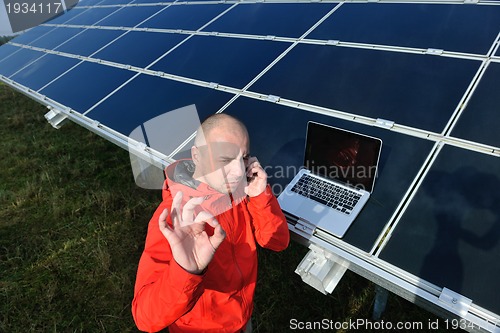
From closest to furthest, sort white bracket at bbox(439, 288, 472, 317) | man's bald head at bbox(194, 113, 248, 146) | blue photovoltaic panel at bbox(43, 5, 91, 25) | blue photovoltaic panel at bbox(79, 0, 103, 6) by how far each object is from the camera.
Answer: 1. white bracket at bbox(439, 288, 472, 317)
2. man's bald head at bbox(194, 113, 248, 146)
3. blue photovoltaic panel at bbox(43, 5, 91, 25)
4. blue photovoltaic panel at bbox(79, 0, 103, 6)

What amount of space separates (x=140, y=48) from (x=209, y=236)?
17.3ft

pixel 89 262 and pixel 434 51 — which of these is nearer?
pixel 434 51

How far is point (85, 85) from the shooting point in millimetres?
5699

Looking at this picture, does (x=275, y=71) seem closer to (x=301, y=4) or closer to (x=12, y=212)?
(x=301, y=4)

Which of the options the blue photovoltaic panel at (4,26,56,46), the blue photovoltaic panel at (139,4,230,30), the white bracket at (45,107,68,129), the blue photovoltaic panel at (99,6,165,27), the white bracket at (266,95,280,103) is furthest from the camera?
the blue photovoltaic panel at (4,26,56,46)

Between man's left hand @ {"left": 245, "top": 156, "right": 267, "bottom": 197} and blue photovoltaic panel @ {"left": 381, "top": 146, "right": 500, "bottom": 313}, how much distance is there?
938 mm

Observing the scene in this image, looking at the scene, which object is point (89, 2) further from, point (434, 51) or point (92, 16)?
point (434, 51)

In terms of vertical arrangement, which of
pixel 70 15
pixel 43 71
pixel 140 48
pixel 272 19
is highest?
pixel 272 19

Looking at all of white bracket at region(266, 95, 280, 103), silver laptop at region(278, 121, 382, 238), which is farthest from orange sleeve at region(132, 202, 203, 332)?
white bracket at region(266, 95, 280, 103)

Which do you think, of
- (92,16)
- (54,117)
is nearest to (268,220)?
(54,117)

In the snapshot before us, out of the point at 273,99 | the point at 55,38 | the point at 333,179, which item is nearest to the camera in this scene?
the point at 333,179

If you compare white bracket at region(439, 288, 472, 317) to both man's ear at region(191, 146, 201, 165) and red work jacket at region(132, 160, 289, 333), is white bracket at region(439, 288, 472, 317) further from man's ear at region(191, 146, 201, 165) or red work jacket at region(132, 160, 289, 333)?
man's ear at region(191, 146, 201, 165)

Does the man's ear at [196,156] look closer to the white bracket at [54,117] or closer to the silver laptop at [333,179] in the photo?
the silver laptop at [333,179]

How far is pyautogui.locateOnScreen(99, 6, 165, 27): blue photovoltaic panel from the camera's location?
7.69 m
